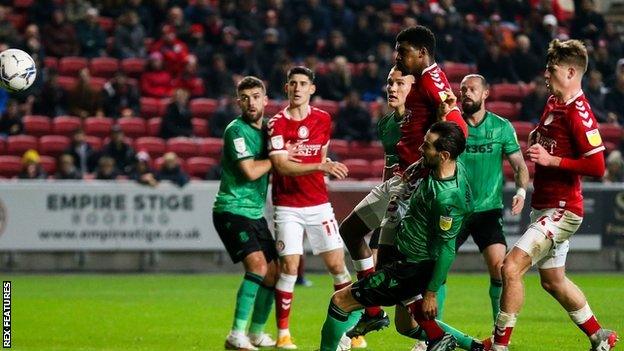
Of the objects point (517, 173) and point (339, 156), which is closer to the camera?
point (517, 173)

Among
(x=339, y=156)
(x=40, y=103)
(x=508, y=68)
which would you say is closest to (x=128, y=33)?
(x=40, y=103)

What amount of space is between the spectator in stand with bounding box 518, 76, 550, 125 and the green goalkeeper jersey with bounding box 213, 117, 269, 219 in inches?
543

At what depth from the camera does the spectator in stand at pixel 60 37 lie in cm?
2477

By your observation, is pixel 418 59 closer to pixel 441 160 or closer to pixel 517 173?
pixel 441 160

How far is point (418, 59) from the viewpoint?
8969 mm

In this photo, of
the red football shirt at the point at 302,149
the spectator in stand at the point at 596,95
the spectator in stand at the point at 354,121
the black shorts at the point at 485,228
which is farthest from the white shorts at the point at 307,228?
the spectator in stand at the point at 596,95

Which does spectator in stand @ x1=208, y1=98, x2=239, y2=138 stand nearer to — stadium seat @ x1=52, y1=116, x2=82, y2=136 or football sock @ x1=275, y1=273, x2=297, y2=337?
stadium seat @ x1=52, y1=116, x2=82, y2=136

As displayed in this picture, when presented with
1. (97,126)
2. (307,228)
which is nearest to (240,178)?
(307,228)

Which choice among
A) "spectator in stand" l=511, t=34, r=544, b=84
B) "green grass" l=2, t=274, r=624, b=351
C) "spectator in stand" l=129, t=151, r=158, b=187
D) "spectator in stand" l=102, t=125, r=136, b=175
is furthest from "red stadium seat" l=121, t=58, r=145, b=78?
"spectator in stand" l=511, t=34, r=544, b=84

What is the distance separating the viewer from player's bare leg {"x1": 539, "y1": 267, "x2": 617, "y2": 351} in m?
9.40

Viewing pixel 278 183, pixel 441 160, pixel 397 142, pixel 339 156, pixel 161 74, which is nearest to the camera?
pixel 441 160

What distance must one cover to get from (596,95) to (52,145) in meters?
10.2

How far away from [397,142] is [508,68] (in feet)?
49.6

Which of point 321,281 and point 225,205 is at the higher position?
point 225,205
